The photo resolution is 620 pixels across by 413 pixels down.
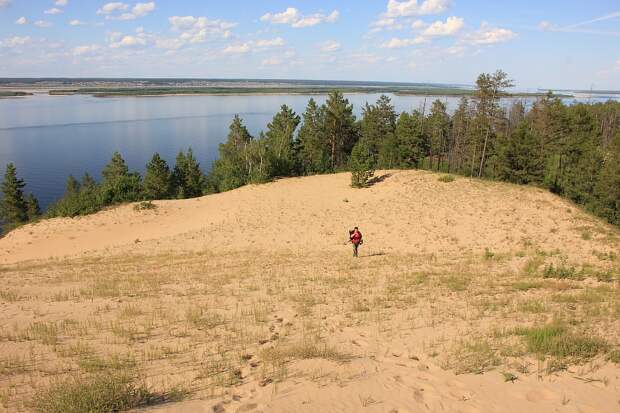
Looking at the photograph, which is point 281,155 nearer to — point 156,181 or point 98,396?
point 156,181

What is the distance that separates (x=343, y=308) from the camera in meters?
11.3

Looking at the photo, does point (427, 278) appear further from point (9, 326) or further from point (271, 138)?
point (271, 138)

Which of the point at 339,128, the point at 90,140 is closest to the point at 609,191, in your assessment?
the point at 339,128

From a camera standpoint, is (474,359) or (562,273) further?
(562,273)

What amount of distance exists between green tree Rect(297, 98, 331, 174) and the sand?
23.6 m

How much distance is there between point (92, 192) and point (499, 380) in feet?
124

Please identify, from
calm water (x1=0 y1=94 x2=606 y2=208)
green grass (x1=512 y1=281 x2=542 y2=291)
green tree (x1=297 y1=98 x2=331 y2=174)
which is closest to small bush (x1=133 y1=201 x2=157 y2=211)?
green tree (x1=297 y1=98 x2=331 y2=174)

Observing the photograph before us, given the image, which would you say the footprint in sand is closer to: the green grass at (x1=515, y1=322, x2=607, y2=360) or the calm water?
the green grass at (x1=515, y1=322, x2=607, y2=360)

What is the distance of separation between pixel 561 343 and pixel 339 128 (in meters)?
45.1

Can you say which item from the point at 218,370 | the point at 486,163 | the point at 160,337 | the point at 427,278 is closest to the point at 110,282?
the point at 160,337

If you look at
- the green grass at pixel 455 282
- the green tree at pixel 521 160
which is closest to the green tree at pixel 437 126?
the green tree at pixel 521 160

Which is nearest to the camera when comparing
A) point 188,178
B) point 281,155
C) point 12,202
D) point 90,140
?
point 281,155

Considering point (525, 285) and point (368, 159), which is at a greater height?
point (368, 159)

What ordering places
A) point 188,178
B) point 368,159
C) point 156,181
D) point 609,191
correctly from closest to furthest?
point 368,159 < point 609,191 < point 156,181 < point 188,178
